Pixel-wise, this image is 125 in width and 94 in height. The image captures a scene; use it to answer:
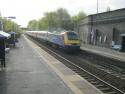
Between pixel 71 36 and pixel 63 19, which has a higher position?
pixel 63 19

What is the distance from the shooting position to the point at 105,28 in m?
46.3

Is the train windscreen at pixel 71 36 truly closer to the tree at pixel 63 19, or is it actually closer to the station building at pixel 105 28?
the station building at pixel 105 28

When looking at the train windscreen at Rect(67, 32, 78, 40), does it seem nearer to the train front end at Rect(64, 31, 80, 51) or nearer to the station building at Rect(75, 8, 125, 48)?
the train front end at Rect(64, 31, 80, 51)

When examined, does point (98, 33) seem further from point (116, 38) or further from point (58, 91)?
point (58, 91)

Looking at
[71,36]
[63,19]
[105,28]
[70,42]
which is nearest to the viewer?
[70,42]

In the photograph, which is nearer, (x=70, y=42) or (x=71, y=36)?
(x=70, y=42)

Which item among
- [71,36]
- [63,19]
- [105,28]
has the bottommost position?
[71,36]

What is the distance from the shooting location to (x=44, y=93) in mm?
11609

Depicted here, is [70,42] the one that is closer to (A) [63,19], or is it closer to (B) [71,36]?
(B) [71,36]

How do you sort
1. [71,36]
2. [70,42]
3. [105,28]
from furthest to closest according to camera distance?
1. [105,28]
2. [71,36]
3. [70,42]

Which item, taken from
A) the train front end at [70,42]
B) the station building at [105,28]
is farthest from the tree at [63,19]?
the train front end at [70,42]

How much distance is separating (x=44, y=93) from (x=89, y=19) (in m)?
45.4

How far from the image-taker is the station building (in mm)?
40050

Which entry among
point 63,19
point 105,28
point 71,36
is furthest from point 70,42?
point 63,19
